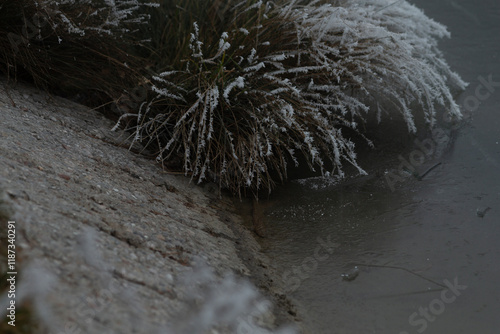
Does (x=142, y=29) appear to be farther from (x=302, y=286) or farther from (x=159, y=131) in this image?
(x=302, y=286)

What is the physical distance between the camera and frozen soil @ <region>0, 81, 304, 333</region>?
99 centimetres

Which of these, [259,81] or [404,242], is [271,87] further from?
[404,242]

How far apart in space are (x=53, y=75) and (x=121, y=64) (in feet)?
0.87

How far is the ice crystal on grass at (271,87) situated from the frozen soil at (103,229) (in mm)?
165

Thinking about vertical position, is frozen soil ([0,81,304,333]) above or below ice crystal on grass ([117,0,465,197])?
below

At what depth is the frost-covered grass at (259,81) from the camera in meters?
1.94

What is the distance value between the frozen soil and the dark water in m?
0.13

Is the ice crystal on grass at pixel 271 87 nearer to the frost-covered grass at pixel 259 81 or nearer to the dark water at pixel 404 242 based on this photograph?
the frost-covered grass at pixel 259 81

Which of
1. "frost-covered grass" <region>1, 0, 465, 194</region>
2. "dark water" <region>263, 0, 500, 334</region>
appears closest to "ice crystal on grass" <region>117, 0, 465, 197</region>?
"frost-covered grass" <region>1, 0, 465, 194</region>

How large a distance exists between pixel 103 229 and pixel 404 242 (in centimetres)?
93

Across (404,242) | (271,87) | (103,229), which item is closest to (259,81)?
Result: (271,87)

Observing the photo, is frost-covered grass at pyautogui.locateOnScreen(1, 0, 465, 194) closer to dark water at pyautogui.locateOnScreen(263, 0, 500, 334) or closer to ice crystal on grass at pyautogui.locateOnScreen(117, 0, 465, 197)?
ice crystal on grass at pyautogui.locateOnScreen(117, 0, 465, 197)

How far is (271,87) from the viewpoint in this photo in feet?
6.69

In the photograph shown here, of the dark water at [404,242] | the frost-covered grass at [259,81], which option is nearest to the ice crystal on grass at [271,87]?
the frost-covered grass at [259,81]
